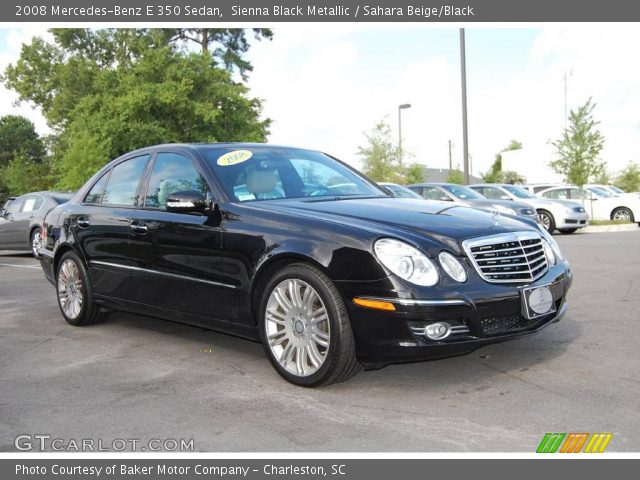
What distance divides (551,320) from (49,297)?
6.32m

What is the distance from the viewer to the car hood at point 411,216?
4.41 m

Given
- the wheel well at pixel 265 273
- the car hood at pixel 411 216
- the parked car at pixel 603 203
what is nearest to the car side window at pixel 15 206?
the car hood at pixel 411 216

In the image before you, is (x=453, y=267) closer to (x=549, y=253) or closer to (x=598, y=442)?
(x=549, y=253)

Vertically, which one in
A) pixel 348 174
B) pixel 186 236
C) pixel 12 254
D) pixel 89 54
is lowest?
pixel 12 254

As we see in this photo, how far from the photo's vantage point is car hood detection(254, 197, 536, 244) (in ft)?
14.5

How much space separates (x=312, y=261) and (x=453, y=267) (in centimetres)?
85

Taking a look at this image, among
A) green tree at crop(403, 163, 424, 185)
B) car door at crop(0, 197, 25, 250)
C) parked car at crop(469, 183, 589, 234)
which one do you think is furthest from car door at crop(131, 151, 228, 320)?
green tree at crop(403, 163, 424, 185)

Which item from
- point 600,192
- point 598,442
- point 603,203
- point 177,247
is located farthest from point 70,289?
point 600,192

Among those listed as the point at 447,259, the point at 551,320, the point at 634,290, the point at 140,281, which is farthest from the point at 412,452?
the point at 634,290

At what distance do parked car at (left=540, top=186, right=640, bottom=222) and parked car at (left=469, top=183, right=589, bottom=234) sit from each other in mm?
2431

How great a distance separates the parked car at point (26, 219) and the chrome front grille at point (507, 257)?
38.1 feet

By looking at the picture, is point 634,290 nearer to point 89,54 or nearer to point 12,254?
point 12,254

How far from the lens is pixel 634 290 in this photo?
7828 mm

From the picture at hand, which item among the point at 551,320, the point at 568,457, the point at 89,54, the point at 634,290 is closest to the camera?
the point at 568,457
